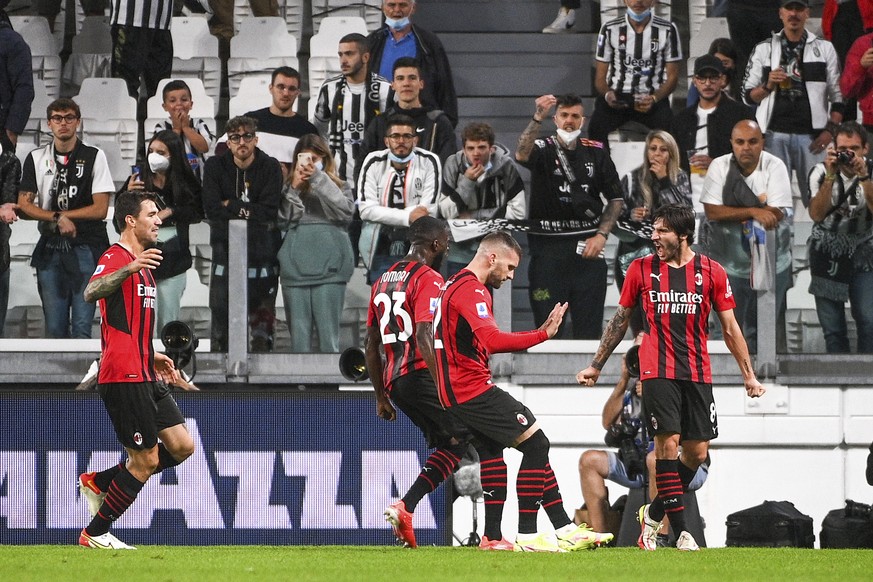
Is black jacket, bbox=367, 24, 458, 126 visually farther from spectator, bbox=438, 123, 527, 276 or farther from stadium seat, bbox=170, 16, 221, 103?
stadium seat, bbox=170, 16, 221, 103

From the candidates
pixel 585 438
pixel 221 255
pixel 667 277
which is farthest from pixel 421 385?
pixel 585 438

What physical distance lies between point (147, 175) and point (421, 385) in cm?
467

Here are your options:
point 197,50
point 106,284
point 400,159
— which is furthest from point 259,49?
point 106,284

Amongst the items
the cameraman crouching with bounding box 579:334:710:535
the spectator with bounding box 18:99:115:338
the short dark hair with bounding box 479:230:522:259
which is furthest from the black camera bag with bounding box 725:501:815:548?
the spectator with bounding box 18:99:115:338

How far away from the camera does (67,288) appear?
1130cm

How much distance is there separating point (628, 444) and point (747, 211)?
7.54 feet

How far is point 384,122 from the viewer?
12602 millimetres

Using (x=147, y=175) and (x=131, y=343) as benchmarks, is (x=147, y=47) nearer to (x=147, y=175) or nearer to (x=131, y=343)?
(x=147, y=175)

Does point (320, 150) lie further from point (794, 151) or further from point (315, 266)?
point (794, 151)

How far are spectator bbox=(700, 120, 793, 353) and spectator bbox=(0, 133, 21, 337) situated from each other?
225 inches

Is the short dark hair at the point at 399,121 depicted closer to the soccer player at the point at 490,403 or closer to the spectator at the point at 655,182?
the spectator at the point at 655,182

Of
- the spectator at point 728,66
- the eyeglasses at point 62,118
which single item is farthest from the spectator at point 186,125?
the spectator at point 728,66

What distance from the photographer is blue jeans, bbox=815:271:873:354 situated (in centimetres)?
1141

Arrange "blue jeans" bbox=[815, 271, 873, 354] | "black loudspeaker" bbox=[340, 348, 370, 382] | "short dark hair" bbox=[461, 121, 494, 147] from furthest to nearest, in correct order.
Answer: "short dark hair" bbox=[461, 121, 494, 147] → "blue jeans" bbox=[815, 271, 873, 354] → "black loudspeaker" bbox=[340, 348, 370, 382]
